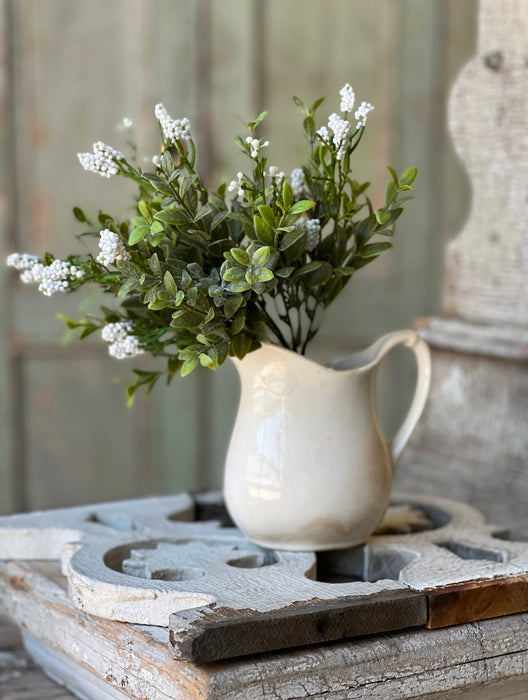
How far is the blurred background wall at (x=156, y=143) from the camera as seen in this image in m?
2.59

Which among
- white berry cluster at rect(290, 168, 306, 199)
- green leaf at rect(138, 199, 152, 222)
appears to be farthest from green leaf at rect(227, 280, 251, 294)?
white berry cluster at rect(290, 168, 306, 199)

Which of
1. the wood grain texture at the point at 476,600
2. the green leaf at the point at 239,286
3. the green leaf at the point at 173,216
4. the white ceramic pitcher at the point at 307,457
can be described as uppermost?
the green leaf at the point at 173,216

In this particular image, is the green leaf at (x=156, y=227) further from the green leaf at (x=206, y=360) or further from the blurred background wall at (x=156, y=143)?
the blurred background wall at (x=156, y=143)

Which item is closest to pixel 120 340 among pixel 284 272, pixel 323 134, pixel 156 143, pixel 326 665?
pixel 284 272

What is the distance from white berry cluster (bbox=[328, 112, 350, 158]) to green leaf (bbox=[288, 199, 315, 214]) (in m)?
0.09

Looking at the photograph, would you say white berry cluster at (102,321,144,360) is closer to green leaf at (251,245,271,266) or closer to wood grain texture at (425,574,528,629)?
green leaf at (251,245,271,266)

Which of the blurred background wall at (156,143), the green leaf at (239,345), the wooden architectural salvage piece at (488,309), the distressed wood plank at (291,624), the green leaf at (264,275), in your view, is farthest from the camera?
the blurred background wall at (156,143)

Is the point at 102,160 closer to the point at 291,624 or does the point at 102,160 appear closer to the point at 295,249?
the point at 295,249

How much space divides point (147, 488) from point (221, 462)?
0.23 m

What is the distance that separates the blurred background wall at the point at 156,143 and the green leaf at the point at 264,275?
1761 mm

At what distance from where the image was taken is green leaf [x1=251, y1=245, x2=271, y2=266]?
0.89m

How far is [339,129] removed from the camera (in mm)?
940

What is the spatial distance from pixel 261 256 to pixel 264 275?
2 cm

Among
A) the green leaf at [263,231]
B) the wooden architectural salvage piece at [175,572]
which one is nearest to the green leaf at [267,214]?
the green leaf at [263,231]
